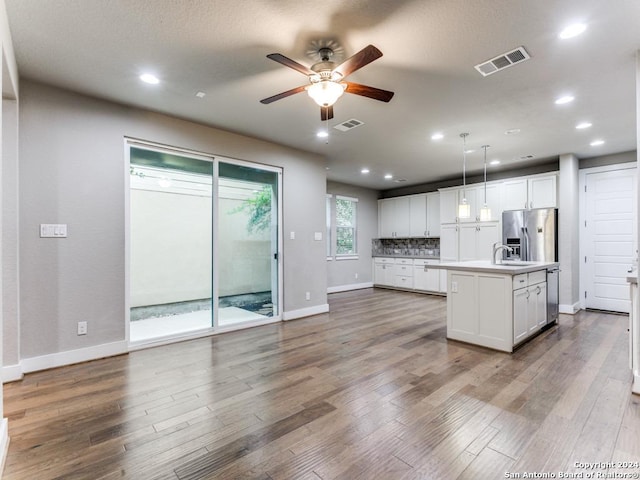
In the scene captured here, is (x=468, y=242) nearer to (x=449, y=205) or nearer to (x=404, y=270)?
(x=449, y=205)

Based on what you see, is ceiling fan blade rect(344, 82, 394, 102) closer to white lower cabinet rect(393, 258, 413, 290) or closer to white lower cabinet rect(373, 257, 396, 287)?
white lower cabinet rect(393, 258, 413, 290)

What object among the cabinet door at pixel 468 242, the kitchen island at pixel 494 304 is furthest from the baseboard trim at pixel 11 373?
the cabinet door at pixel 468 242

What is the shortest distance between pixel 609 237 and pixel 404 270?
3.84m

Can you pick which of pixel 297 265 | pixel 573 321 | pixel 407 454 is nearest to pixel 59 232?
pixel 297 265

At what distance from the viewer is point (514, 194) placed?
6062 mm

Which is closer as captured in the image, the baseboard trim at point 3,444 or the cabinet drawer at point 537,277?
the baseboard trim at point 3,444

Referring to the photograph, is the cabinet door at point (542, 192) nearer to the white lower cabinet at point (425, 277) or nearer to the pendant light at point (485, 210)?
the pendant light at point (485, 210)

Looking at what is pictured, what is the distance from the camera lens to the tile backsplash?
25.9 ft

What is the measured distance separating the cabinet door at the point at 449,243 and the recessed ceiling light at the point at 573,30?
4.95m

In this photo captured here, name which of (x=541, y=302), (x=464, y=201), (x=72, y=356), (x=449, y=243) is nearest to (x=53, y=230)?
(x=72, y=356)

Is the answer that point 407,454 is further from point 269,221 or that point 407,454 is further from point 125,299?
point 269,221

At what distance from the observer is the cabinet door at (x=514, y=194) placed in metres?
5.94

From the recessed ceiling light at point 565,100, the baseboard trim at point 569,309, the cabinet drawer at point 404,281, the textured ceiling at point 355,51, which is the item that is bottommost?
the baseboard trim at point 569,309

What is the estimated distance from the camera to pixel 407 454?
1.81 meters
